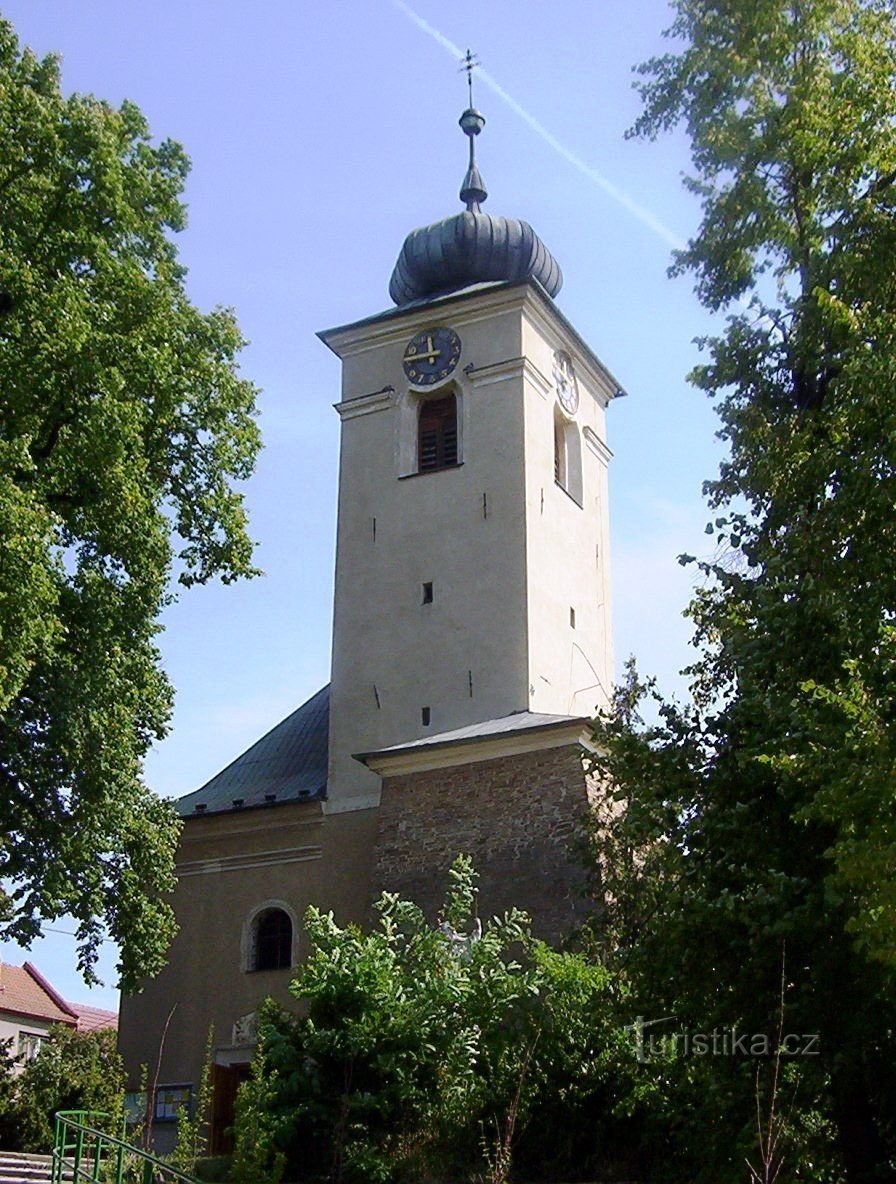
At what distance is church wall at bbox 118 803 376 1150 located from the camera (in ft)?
74.5

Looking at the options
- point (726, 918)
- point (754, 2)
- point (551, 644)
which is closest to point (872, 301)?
point (754, 2)

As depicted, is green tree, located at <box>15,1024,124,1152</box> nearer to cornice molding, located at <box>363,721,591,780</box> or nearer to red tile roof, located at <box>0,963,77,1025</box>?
cornice molding, located at <box>363,721,591,780</box>

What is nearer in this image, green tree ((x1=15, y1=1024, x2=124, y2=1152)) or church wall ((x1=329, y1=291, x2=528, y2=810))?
green tree ((x1=15, y1=1024, x2=124, y2=1152))

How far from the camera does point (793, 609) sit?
11.6 metres


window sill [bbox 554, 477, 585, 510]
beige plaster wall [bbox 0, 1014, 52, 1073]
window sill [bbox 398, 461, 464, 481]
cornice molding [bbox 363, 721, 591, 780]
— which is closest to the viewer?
cornice molding [bbox 363, 721, 591, 780]

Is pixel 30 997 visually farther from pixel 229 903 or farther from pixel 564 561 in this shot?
pixel 564 561

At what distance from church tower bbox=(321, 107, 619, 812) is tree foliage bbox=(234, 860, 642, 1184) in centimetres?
661

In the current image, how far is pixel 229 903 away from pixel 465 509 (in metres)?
7.44

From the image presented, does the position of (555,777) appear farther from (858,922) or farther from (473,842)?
(858,922)

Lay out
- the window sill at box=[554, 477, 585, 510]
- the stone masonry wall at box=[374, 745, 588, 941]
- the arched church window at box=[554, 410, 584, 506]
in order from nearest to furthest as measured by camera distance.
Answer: the stone masonry wall at box=[374, 745, 588, 941] < the window sill at box=[554, 477, 585, 510] < the arched church window at box=[554, 410, 584, 506]

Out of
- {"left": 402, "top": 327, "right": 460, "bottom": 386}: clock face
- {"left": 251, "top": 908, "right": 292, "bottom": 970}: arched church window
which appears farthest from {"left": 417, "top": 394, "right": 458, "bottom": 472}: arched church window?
{"left": 251, "top": 908, "right": 292, "bottom": 970}: arched church window

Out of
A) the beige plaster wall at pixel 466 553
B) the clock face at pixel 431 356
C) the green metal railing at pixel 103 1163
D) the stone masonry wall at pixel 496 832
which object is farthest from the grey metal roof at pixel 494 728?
the green metal railing at pixel 103 1163

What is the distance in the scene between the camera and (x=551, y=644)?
24.4m

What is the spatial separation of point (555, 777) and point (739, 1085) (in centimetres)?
923
